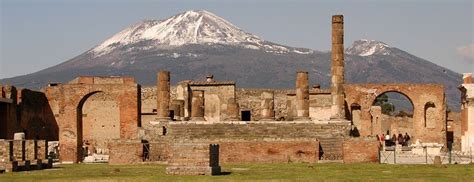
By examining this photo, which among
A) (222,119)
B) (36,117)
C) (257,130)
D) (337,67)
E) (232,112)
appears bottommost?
(257,130)

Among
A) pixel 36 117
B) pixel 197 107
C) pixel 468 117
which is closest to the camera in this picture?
pixel 468 117

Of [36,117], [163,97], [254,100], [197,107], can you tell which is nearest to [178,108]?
[197,107]

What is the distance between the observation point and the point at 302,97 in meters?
53.8

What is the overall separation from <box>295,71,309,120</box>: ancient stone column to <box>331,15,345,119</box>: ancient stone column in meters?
1.54

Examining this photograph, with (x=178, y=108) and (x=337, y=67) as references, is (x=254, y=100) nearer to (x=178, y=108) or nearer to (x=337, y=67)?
(x=178, y=108)

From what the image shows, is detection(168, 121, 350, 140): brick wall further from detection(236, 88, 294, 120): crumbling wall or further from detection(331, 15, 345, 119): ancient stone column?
detection(236, 88, 294, 120): crumbling wall

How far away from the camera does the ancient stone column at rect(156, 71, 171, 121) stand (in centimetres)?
5334

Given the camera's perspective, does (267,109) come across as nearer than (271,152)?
No

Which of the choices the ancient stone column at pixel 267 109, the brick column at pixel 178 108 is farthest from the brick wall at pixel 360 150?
the brick column at pixel 178 108

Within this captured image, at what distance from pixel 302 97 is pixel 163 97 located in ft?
20.4

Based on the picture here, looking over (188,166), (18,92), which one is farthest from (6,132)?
(188,166)

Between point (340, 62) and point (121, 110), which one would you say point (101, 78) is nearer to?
point (121, 110)

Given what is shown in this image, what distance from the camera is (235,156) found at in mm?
43062

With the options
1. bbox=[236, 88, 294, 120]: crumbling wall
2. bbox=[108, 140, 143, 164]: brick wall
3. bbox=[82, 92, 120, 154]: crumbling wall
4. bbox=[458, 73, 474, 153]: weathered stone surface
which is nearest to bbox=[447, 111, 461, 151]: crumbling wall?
bbox=[236, 88, 294, 120]: crumbling wall
